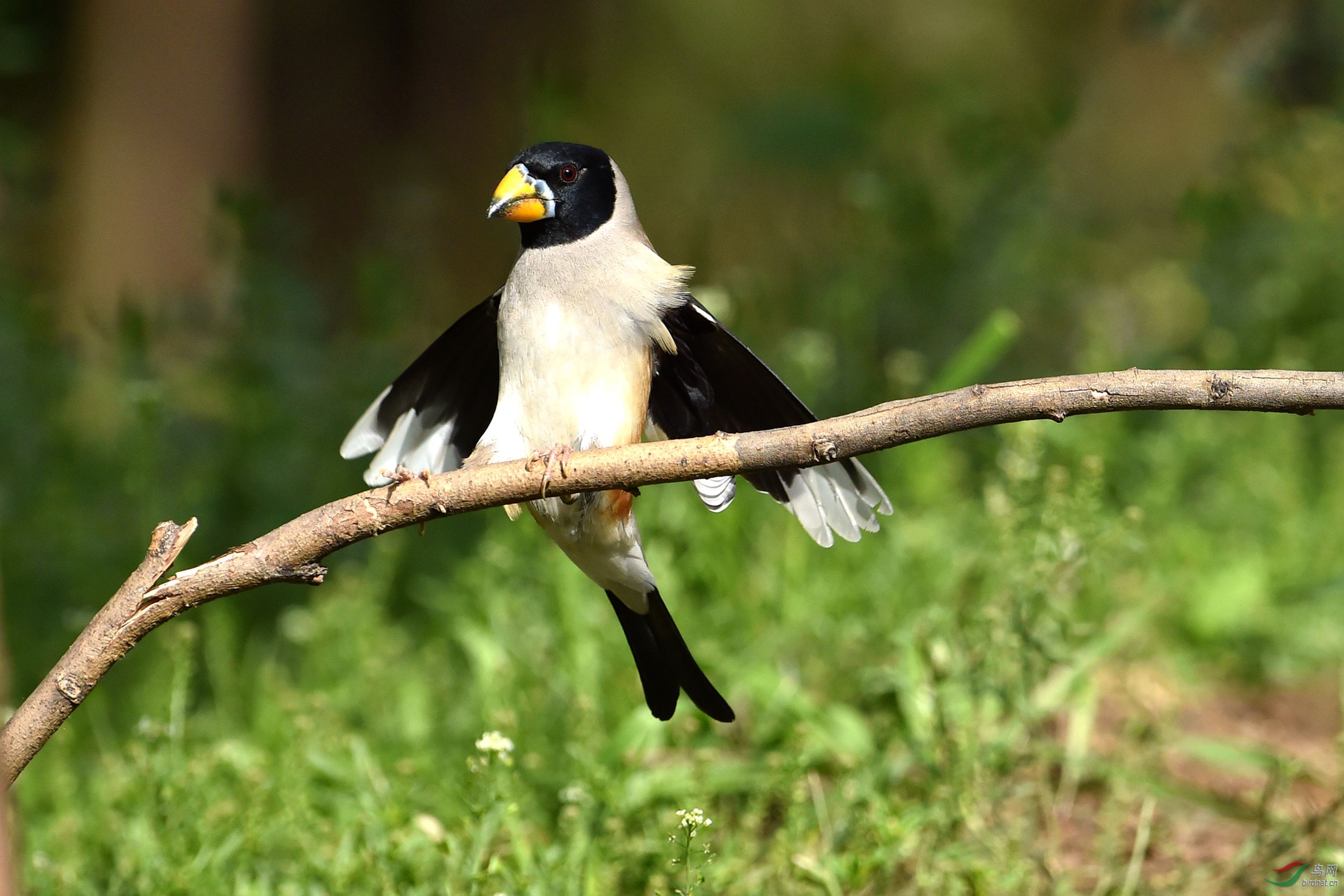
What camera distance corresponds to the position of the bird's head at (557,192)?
2.80 metres

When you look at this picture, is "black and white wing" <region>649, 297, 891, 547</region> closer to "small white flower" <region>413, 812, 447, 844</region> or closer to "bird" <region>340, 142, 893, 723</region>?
"bird" <region>340, 142, 893, 723</region>

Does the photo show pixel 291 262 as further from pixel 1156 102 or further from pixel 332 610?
pixel 1156 102

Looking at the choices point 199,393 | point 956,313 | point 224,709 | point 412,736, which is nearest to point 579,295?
point 412,736

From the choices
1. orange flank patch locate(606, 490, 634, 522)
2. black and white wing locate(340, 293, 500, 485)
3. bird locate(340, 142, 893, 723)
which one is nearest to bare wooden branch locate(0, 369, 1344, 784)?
bird locate(340, 142, 893, 723)

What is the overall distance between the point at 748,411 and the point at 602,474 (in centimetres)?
68

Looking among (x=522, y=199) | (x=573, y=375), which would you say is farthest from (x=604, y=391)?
(x=522, y=199)

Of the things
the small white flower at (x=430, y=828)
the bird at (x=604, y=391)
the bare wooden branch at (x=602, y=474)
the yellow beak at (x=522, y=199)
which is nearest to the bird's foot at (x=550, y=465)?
the bare wooden branch at (x=602, y=474)

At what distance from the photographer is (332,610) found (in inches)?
149

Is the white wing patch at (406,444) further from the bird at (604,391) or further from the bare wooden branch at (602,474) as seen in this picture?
the bare wooden branch at (602,474)

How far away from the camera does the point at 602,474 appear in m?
2.05

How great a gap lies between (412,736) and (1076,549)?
1897 mm

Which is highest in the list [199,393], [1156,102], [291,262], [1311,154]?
[1156,102]

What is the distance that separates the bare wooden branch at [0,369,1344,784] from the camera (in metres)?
1.83

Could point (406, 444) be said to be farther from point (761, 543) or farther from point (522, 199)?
point (761, 543)
